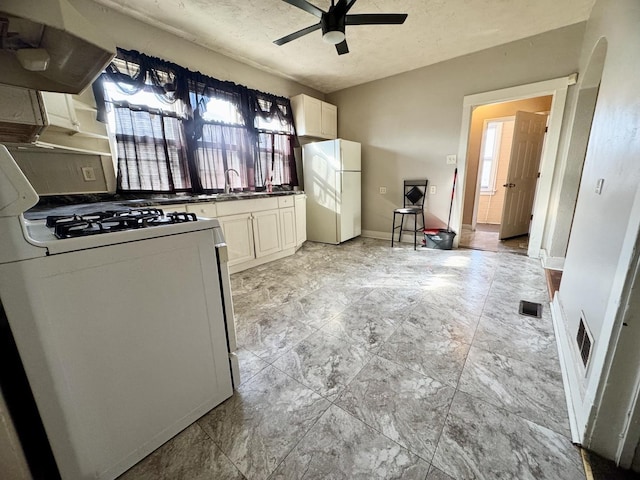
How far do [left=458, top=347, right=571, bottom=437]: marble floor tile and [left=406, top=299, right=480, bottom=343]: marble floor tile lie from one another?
21cm

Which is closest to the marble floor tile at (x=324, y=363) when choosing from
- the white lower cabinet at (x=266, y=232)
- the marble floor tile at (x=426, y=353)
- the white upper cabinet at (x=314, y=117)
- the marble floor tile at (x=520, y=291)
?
the marble floor tile at (x=426, y=353)

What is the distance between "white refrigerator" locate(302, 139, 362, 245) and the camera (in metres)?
3.82

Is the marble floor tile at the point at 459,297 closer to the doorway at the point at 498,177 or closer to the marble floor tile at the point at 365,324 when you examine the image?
the marble floor tile at the point at 365,324

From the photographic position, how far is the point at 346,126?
4473 millimetres

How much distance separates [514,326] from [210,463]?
6.45 feet

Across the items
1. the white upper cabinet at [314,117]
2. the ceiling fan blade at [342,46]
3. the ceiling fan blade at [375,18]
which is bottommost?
the white upper cabinet at [314,117]

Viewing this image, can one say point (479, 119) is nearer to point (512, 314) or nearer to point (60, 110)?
point (512, 314)

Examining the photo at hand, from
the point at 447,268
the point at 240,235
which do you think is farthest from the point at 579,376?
the point at 240,235

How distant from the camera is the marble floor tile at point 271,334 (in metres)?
1.57

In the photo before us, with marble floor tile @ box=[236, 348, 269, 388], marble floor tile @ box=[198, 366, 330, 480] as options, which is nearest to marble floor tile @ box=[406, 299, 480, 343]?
marble floor tile @ box=[198, 366, 330, 480]

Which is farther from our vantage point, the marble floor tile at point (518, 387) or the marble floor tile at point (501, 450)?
the marble floor tile at point (518, 387)

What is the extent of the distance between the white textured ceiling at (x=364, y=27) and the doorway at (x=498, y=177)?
1.20 meters

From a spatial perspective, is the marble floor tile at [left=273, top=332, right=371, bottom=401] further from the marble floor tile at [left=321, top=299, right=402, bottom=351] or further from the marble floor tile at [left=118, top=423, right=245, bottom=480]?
the marble floor tile at [left=118, top=423, right=245, bottom=480]

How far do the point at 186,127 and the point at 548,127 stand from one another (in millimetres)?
4212
